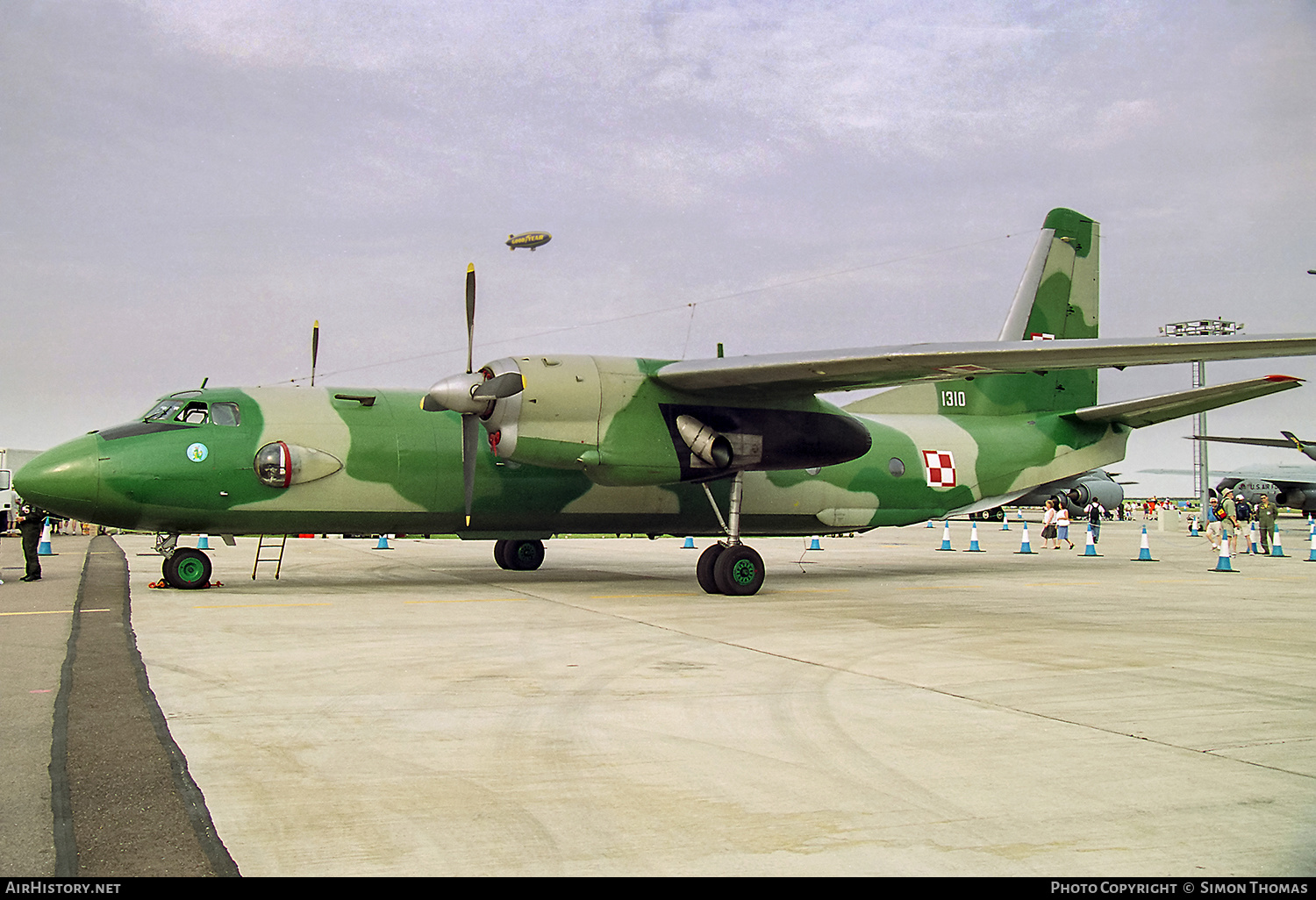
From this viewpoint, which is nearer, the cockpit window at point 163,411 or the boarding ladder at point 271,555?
the cockpit window at point 163,411

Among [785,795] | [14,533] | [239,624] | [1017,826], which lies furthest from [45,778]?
[14,533]

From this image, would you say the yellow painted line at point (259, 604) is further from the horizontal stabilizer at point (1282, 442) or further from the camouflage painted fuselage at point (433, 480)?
the horizontal stabilizer at point (1282, 442)

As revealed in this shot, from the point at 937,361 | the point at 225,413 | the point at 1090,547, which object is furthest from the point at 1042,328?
the point at 225,413

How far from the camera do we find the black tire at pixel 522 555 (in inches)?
757

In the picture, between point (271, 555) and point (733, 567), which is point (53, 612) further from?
point (271, 555)

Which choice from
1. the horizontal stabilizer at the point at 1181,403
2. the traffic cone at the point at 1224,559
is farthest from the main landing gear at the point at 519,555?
the traffic cone at the point at 1224,559

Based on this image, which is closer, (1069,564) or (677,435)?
(677,435)

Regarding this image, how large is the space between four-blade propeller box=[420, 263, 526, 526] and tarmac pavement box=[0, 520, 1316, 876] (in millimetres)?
2218

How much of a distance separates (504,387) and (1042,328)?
12.1 m

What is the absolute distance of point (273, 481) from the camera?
1423 cm

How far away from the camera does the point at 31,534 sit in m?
16.4

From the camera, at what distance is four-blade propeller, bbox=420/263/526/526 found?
13.1m

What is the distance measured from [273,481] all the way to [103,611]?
297 cm
